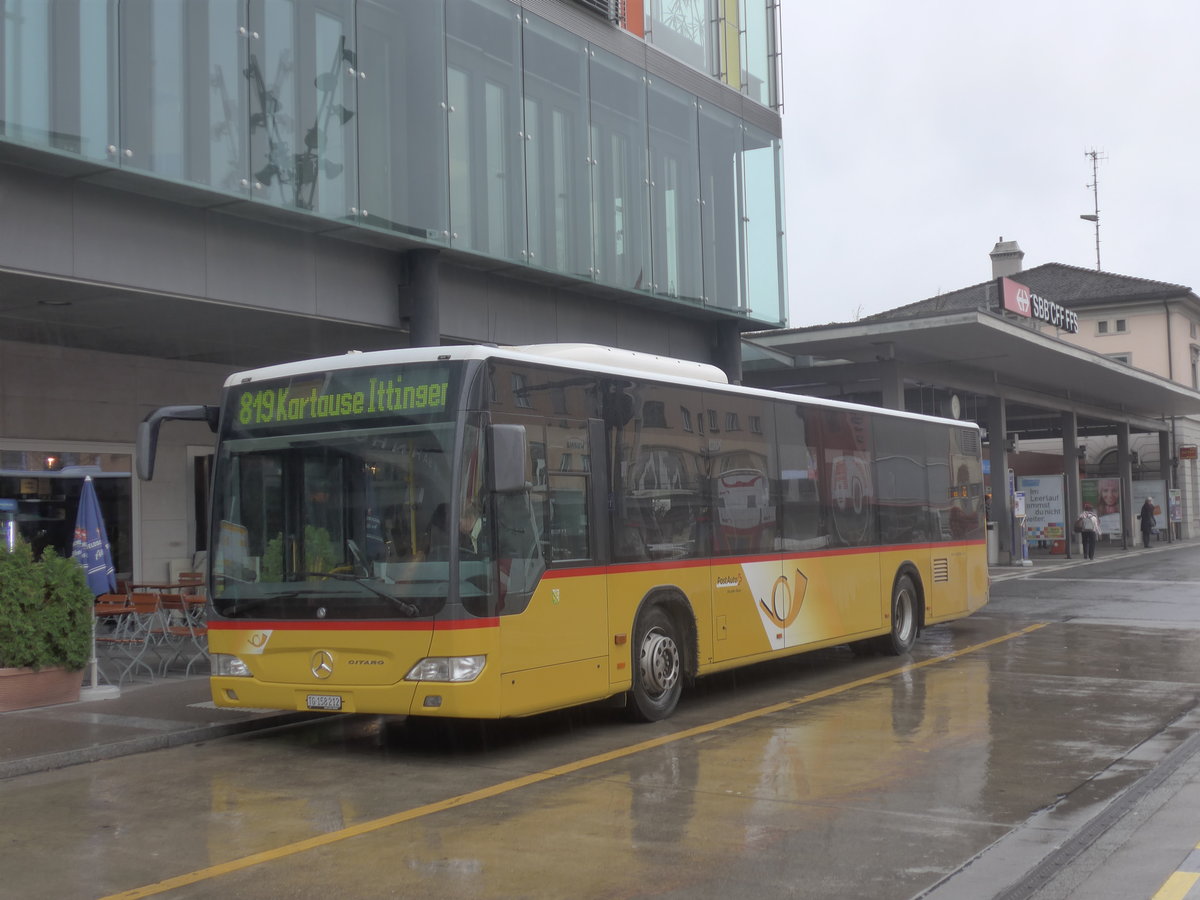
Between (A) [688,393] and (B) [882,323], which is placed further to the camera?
(B) [882,323]

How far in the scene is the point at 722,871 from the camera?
5.89 meters

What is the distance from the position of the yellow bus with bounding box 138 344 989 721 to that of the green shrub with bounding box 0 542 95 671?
240 centimetres

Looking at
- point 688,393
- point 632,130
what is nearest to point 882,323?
point 632,130

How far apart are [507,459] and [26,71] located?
20.4 feet

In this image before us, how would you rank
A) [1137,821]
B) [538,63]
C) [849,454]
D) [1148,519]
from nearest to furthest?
[1137,821] < [849,454] < [538,63] < [1148,519]

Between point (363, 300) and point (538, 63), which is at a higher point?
point (538, 63)

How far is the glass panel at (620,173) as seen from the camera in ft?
59.9

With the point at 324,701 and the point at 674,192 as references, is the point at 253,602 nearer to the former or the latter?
the point at 324,701

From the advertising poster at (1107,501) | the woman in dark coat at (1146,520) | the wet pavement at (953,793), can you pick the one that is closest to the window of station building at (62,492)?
the wet pavement at (953,793)

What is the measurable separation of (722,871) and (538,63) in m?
13.4

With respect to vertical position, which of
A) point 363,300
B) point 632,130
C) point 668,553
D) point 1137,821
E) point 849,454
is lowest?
point 1137,821

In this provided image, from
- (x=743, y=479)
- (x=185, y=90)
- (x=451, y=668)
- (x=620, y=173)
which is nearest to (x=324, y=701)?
(x=451, y=668)

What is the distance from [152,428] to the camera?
9.52 meters

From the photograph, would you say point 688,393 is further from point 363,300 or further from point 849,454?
point 363,300
